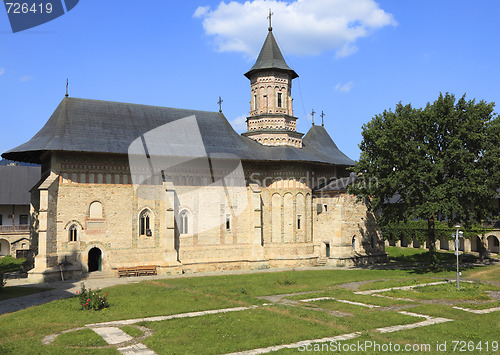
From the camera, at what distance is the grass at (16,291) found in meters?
20.3

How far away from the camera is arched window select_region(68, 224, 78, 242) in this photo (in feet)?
86.9

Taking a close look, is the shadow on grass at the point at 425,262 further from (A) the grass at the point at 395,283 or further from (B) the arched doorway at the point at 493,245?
(B) the arched doorway at the point at 493,245

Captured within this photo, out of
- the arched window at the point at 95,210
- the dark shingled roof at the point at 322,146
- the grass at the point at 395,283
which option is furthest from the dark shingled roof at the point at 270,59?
the grass at the point at 395,283

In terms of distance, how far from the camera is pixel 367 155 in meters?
27.5

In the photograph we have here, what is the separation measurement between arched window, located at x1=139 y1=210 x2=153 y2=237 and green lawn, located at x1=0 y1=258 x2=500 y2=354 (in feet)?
19.9

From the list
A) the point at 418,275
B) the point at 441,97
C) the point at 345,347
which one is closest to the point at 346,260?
the point at 418,275

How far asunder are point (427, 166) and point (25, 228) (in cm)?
3852

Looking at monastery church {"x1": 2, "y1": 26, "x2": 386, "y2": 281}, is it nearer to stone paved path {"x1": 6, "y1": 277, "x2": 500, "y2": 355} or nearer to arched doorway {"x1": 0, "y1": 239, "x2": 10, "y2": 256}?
stone paved path {"x1": 6, "y1": 277, "x2": 500, "y2": 355}

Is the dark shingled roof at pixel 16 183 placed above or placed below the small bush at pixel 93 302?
above

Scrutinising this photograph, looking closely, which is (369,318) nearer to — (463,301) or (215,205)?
(463,301)

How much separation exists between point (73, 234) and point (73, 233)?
6 cm

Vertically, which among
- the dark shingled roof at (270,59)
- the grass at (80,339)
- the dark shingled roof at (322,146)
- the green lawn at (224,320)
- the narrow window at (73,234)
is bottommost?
the green lawn at (224,320)

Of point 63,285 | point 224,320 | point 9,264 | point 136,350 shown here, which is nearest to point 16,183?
point 9,264

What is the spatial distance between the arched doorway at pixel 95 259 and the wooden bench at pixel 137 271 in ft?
4.61
